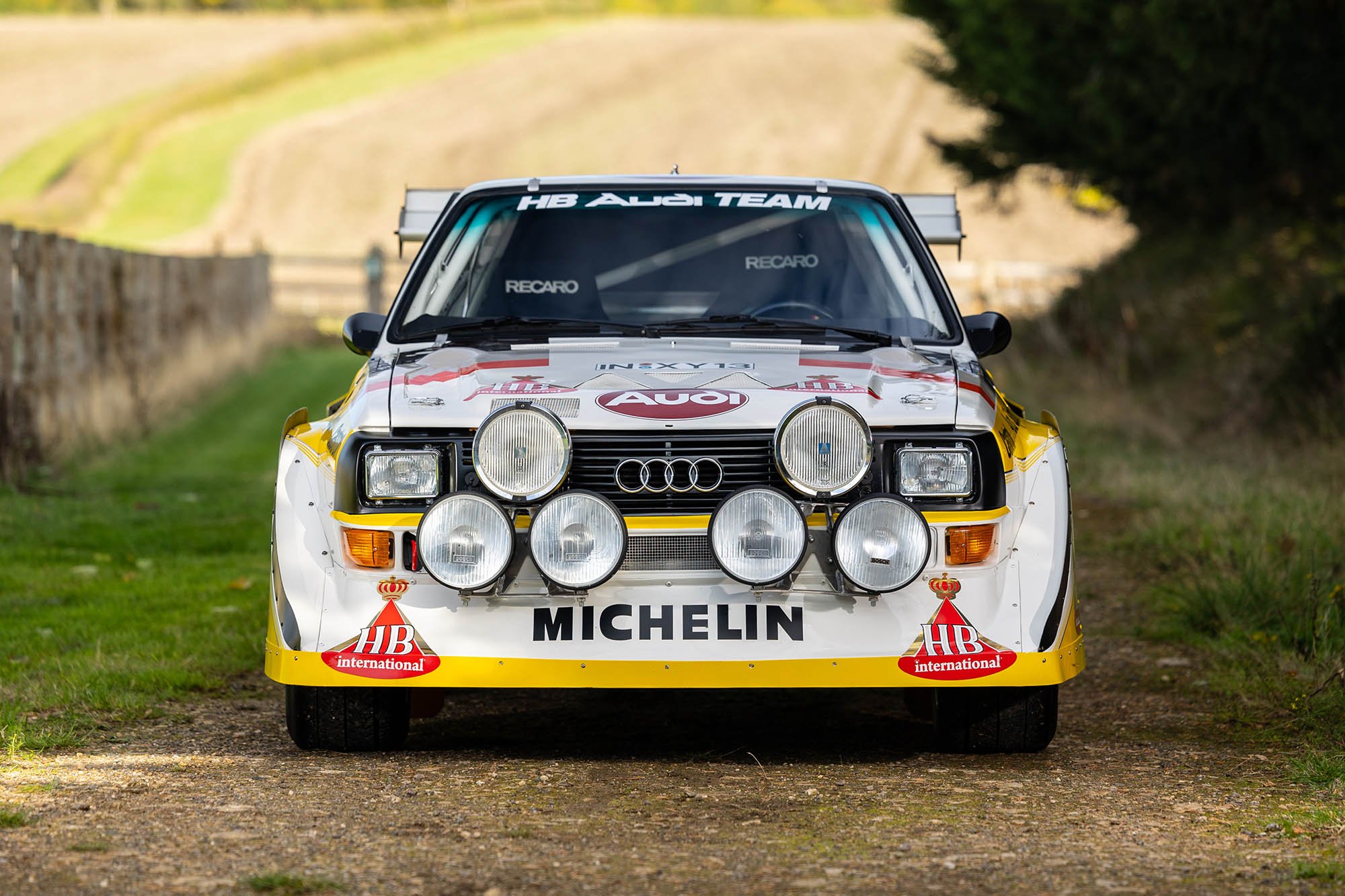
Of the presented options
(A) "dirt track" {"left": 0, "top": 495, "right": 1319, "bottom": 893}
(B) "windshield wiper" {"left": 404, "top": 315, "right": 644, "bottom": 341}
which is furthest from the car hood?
(A) "dirt track" {"left": 0, "top": 495, "right": 1319, "bottom": 893}

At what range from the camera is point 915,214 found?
21.8 ft

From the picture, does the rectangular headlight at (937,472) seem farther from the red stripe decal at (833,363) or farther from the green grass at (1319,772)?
the green grass at (1319,772)

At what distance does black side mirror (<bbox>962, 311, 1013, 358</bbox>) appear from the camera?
588 centimetres

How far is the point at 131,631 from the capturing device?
6.98 meters

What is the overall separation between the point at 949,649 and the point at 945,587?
0.52 ft

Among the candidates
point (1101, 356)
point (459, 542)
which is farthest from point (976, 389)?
point (1101, 356)

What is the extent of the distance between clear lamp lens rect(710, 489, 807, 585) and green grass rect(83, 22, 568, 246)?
43587 mm

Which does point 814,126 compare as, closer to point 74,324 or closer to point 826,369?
point 74,324

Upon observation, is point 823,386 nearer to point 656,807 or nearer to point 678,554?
point 678,554

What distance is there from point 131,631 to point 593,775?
9.13ft

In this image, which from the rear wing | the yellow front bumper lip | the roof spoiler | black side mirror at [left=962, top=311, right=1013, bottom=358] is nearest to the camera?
the yellow front bumper lip

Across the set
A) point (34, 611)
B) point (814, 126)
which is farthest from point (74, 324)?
point (814, 126)

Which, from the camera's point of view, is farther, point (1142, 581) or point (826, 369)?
point (1142, 581)

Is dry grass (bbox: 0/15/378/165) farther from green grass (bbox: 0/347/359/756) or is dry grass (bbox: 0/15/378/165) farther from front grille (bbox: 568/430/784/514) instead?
front grille (bbox: 568/430/784/514)
